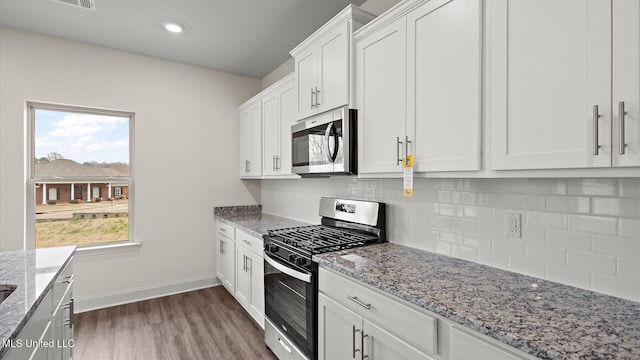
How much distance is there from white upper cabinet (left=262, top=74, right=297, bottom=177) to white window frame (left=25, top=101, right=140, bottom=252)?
1.56 metres

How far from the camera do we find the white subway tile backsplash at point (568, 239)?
4.09ft

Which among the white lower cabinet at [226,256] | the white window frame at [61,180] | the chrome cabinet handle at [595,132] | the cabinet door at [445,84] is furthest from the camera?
the white lower cabinet at [226,256]

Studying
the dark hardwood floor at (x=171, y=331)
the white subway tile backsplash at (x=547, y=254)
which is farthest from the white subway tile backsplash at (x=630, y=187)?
the dark hardwood floor at (x=171, y=331)

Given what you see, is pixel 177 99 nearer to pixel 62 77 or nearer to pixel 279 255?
pixel 62 77

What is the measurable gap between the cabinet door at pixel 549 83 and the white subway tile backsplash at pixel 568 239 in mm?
416

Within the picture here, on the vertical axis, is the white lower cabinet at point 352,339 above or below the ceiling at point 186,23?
below

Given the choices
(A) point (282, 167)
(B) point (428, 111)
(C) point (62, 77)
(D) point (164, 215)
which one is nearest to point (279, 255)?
(A) point (282, 167)

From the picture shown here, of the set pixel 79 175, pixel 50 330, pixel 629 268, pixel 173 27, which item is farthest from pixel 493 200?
pixel 79 175

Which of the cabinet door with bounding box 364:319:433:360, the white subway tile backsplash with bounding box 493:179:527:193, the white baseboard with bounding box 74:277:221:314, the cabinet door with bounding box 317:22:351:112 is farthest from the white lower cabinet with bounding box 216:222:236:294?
the white subway tile backsplash with bounding box 493:179:527:193

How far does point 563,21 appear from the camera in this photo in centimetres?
107

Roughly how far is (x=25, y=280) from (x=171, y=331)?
1.64 m

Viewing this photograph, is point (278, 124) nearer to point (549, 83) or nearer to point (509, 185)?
point (509, 185)

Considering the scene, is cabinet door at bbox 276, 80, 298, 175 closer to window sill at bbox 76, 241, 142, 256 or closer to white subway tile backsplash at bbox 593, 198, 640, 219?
window sill at bbox 76, 241, 142, 256

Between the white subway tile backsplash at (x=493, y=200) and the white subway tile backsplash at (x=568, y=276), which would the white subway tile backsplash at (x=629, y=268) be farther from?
the white subway tile backsplash at (x=493, y=200)
